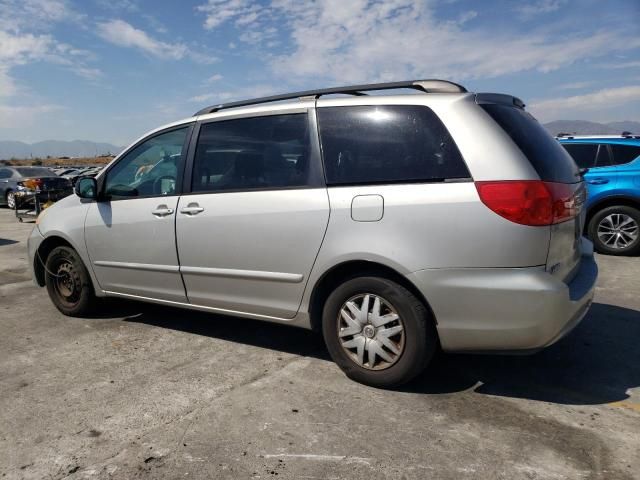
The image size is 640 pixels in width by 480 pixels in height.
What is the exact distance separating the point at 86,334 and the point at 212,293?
1373 millimetres

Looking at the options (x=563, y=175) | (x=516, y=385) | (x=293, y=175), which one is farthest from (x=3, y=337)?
(x=563, y=175)

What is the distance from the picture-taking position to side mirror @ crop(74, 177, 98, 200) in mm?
4453

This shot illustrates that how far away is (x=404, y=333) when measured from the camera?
121 inches

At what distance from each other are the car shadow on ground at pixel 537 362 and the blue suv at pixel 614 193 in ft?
9.74

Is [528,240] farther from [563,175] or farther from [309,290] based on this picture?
[309,290]

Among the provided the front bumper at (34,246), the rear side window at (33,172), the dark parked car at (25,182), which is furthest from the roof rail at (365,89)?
the rear side window at (33,172)

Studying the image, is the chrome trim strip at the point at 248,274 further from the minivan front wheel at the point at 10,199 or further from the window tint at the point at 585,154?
the minivan front wheel at the point at 10,199

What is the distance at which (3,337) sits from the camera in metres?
4.38

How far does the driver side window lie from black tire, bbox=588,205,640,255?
239 inches

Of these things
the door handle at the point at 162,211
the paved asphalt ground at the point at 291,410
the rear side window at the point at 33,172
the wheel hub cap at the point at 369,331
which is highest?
the rear side window at the point at 33,172

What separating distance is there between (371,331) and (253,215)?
111 cm

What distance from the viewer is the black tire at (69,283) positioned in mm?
4707

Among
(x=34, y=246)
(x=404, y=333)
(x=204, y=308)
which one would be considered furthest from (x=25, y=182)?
(x=404, y=333)

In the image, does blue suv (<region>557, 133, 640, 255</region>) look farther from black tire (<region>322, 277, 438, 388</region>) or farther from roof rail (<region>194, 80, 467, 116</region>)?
black tire (<region>322, 277, 438, 388</region>)
